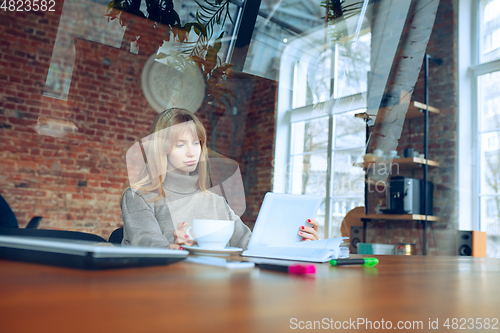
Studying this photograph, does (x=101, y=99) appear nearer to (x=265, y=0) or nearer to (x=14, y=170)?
(x=14, y=170)

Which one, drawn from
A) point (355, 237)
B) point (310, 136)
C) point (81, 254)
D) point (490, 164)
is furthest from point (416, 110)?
point (81, 254)

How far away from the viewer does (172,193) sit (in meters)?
1.12

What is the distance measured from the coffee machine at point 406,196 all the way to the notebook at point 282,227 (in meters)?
1.99

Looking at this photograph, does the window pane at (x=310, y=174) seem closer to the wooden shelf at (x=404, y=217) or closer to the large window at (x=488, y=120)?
the wooden shelf at (x=404, y=217)

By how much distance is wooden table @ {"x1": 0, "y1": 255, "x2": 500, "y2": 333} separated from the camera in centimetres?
15

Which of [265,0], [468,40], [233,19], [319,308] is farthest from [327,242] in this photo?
[468,40]

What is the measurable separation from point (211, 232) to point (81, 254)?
1.10 ft

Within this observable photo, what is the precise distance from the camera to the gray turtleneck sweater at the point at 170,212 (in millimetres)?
839

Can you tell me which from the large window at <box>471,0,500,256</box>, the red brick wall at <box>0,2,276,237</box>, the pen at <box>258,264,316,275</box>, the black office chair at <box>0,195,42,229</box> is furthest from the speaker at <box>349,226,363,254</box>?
the pen at <box>258,264,316,275</box>

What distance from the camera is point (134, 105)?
2701 mm

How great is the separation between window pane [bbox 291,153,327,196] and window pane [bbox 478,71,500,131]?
116 cm

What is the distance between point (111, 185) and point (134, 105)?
74 cm

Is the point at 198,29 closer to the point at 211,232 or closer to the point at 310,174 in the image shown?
the point at 211,232

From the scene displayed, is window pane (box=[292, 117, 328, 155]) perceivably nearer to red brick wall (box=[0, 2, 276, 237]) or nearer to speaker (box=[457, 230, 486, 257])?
red brick wall (box=[0, 2, 276, 237])
